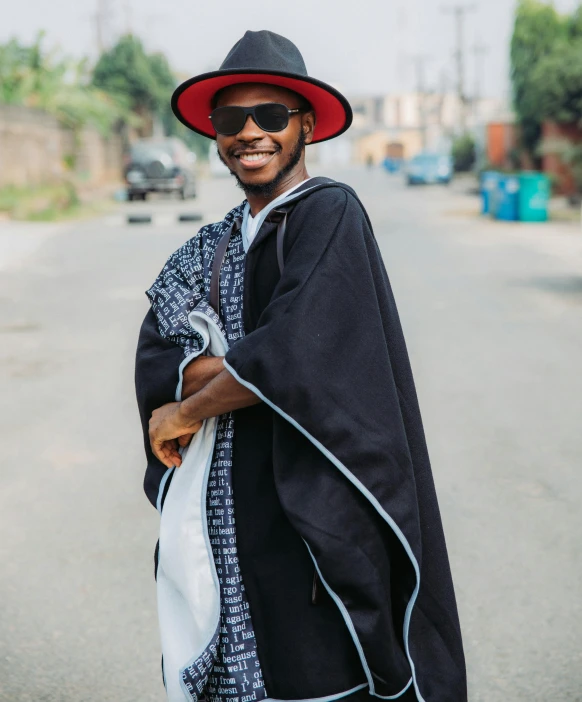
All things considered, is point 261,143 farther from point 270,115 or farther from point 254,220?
point 254,220

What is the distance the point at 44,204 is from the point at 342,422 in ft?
80.6

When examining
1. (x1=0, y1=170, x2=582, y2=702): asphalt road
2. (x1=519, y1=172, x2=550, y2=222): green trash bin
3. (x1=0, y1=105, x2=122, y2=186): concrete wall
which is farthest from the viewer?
(x1=0, y1=105, x2=122, y2=186): concrete wall

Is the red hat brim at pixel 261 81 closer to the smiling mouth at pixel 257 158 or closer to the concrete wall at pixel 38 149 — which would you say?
the smiling mouth at pixel 257 158

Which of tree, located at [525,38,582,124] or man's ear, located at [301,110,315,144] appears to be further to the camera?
tree, located at [525,38,582,124]

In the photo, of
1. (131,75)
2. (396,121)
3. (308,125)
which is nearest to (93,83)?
(131,75)

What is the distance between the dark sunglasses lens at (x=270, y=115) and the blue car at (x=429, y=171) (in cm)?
4031

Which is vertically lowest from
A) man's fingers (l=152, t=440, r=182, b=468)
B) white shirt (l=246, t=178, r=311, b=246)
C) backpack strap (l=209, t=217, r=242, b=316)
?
man's fingers (l=152, t=440, r=182, b=468)

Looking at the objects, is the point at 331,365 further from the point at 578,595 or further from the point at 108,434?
the point at 108,434

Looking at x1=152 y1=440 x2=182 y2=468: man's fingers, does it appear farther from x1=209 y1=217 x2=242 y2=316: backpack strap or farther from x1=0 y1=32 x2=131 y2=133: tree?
x1=0 y1=32 x2=131 y2=133: tree

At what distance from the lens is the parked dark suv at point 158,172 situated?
1219 inches

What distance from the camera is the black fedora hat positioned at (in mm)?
2131

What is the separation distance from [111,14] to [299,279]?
59.1m

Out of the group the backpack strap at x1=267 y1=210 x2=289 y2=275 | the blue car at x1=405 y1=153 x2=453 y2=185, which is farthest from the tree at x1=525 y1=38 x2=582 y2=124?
the backpack strap at x1=267 y1=210 x2=289 y2=275

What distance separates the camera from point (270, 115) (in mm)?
2178
